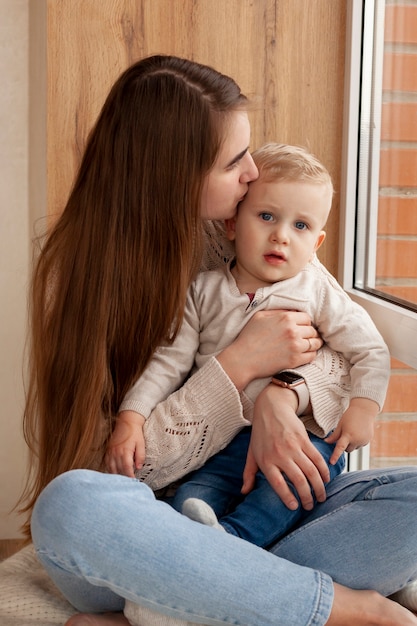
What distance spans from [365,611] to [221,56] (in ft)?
4.09

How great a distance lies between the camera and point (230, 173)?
5.44ft

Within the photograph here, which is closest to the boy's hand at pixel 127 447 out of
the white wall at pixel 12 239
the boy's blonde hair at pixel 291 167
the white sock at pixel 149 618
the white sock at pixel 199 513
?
the white sock at pixel 199 513

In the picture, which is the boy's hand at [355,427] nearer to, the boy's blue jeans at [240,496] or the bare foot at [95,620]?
the boy's blue jeans at [240,496]

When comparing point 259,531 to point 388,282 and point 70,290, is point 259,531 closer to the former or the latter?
point 70,290

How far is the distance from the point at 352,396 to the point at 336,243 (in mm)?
597

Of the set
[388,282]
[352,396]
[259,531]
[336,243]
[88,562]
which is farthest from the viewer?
[336,243]

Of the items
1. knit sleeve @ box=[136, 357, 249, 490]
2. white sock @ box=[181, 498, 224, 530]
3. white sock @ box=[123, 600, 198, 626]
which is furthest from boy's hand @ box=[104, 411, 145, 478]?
white sock @ box=[123, 600, 198, 626]

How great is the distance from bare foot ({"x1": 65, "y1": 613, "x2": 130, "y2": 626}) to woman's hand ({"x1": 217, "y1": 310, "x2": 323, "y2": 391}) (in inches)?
17.9

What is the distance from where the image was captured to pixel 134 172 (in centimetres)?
164

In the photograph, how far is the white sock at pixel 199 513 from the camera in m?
1.39

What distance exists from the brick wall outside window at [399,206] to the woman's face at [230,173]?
14.3 inches

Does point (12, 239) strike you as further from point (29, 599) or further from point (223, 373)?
point (29, 599)

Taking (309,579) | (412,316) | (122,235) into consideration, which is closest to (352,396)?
(412,316)

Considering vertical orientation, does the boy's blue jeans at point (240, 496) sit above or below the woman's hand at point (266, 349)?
below
